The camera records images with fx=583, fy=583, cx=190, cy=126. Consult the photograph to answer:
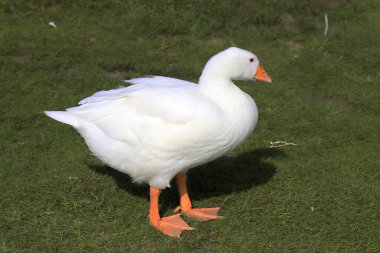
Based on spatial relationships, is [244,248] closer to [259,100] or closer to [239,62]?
[239,62]

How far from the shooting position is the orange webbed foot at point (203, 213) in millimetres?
4473

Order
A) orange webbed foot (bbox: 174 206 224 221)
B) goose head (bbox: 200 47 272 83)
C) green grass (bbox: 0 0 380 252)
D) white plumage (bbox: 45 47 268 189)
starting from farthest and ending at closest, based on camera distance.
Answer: orange webbed foot (bbox: 174 206 224 221), green grass (bbox: 0 0 380 252), goose head (bbox: 200 47 272 83), white plumage (bbox: 45 47 268 189)

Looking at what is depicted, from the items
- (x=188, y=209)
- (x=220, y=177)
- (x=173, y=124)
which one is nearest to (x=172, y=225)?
(x=188, y=209)

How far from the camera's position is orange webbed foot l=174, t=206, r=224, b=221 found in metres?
4.47

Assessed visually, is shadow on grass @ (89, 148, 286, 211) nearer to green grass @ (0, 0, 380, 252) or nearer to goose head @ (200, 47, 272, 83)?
green grass @ (0, 0, 380, 252)

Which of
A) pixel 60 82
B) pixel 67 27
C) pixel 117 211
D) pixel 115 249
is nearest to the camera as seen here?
pixel 115 249

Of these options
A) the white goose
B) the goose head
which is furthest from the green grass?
the goose head

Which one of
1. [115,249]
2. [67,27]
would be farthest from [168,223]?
[67,27]

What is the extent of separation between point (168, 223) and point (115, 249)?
462mm

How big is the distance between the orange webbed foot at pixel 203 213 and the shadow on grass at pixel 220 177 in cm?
27

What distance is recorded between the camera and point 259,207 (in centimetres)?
467

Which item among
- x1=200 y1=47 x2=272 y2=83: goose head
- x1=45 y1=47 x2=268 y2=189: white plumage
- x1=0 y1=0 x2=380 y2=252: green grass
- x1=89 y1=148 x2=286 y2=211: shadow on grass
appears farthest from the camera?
x1=89 y1=148 x2=286 y2=211: shadow on grass

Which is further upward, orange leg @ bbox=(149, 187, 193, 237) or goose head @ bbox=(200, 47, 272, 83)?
goose head @ bbox=(200, 47, 272, 83)

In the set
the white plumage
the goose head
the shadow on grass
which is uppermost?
the goose head
